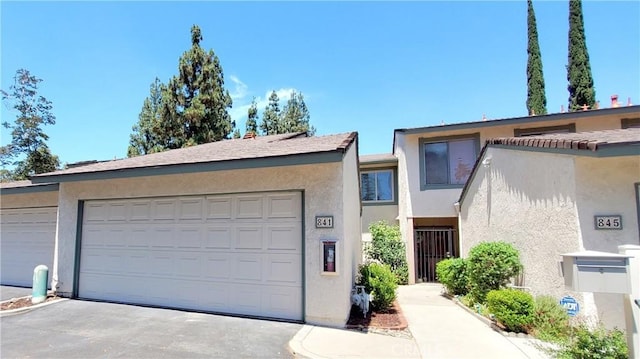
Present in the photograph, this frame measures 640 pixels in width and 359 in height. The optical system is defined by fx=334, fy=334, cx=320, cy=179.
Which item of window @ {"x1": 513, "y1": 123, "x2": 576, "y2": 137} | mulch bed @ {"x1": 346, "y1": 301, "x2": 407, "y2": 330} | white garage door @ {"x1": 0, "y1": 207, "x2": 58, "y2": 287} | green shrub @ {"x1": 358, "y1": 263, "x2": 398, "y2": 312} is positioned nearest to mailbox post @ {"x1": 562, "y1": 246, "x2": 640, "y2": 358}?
mulch bed @ {"x1": 346, "y1": 301, "x2": 407, "y2": 330}

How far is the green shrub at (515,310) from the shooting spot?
6000mm

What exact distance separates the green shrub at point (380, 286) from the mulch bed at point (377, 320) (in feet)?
0.67

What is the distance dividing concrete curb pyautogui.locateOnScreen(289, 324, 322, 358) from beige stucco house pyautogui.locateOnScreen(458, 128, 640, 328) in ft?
15.7

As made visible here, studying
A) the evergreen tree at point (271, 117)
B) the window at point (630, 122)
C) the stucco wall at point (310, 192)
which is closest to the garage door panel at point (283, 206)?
the stucco wall at point (310, 192)

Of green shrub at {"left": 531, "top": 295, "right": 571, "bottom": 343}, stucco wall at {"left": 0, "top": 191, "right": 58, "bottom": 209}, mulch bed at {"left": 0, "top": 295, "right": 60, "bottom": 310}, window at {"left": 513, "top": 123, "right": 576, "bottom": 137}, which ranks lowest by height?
mulch bed at {"left": 0, "top": 295, "right": 60, "bottom": 310}

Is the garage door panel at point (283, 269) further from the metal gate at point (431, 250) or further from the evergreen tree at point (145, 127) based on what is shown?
the evergreen tree at point (145, 127)

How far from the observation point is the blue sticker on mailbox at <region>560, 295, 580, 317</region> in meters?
5.85

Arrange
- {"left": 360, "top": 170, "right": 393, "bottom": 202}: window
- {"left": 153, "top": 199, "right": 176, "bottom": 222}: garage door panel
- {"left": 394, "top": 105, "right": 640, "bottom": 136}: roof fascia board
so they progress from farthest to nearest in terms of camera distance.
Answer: {"left": 360, "top": 170, "right": 393, "bottom": 202}: window, {"left": 394, "top": 105, "right": 640, "bottom": 136}: roof fascia board, {"left": 153, "top": 199, "right": 176, "bottom": 222}: garage door panel

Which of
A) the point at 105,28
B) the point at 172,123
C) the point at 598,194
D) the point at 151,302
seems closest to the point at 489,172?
the point at 598,194

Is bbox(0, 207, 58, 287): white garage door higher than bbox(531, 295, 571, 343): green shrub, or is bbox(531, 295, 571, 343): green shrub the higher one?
bbox(0, 207, 58, 287): white garage door

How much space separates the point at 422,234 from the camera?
47.2 ft

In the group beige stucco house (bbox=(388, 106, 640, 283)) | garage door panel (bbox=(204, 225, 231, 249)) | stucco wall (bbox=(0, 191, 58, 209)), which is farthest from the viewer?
beige stucco house (bbox=(388, 106, 640, 283))

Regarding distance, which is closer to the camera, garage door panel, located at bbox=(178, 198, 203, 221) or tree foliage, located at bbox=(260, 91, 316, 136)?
garage door panel, located at bbox=(178, 198, 203, 221)

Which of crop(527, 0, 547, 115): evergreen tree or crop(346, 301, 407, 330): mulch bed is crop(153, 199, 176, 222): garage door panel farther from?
crop(527, 0, 547, 115): evergreen tree
